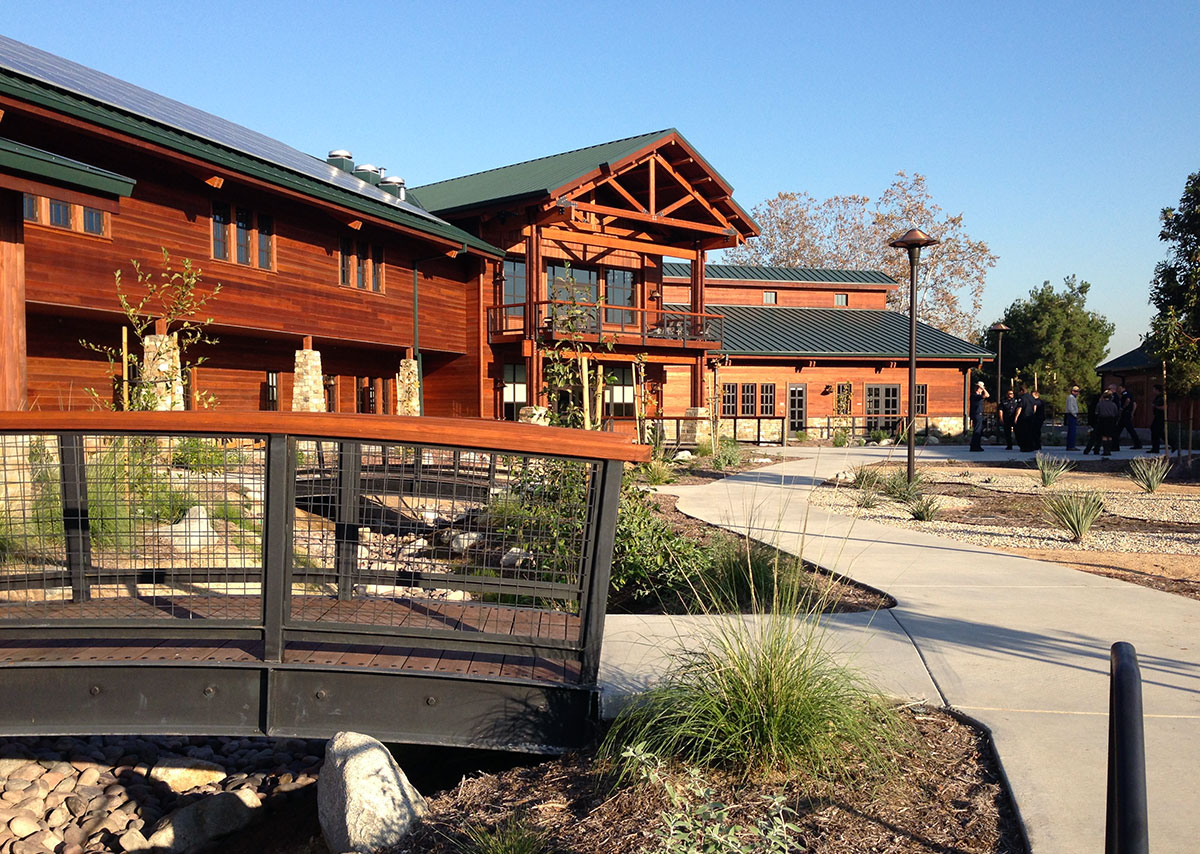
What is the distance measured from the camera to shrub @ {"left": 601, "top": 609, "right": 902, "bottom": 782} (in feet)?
11.7

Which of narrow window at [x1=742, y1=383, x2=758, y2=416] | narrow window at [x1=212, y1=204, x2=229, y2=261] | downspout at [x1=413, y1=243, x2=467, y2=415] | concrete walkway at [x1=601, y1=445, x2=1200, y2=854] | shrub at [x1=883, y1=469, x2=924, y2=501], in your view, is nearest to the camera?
concrete walkway at [x1=601, y1=445, x2=1200, y2=854]

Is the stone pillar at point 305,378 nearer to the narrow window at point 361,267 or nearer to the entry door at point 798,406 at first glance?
the narrow window at point 361,267

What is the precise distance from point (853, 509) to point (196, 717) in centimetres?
933

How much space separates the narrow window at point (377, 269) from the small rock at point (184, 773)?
1589cm

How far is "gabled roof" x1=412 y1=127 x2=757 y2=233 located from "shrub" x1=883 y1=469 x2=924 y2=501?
40.4 feet

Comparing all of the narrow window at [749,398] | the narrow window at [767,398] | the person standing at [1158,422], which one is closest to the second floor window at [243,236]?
the person standing at [1158,422]

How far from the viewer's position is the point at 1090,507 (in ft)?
31.6

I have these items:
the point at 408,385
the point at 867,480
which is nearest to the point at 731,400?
the point at 408,385

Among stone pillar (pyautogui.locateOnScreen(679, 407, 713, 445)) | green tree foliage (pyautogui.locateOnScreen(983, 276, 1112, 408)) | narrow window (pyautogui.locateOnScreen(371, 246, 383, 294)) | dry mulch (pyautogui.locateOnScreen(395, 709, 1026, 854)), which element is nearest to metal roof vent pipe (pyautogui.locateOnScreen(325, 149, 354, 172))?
narrow window (pyautogui.locateOnScreen(371, 246, 383, 294))

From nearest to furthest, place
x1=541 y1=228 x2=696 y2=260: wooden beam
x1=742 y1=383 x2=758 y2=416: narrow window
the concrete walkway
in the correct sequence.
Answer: the concrete walkway, x1=541 y1=228 x2=696 y2=260: wooden beam, x1=742 y1=383 x2=758 y2=416: narrow window

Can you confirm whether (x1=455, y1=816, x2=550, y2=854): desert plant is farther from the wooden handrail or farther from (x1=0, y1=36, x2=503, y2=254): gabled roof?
(x1=0, y1=36, x2=503, y2=254): gabled roof

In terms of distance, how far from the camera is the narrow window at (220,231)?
642 inches

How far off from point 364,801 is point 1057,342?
151 feet

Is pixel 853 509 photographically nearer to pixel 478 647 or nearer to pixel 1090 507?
pixel 1090 507
